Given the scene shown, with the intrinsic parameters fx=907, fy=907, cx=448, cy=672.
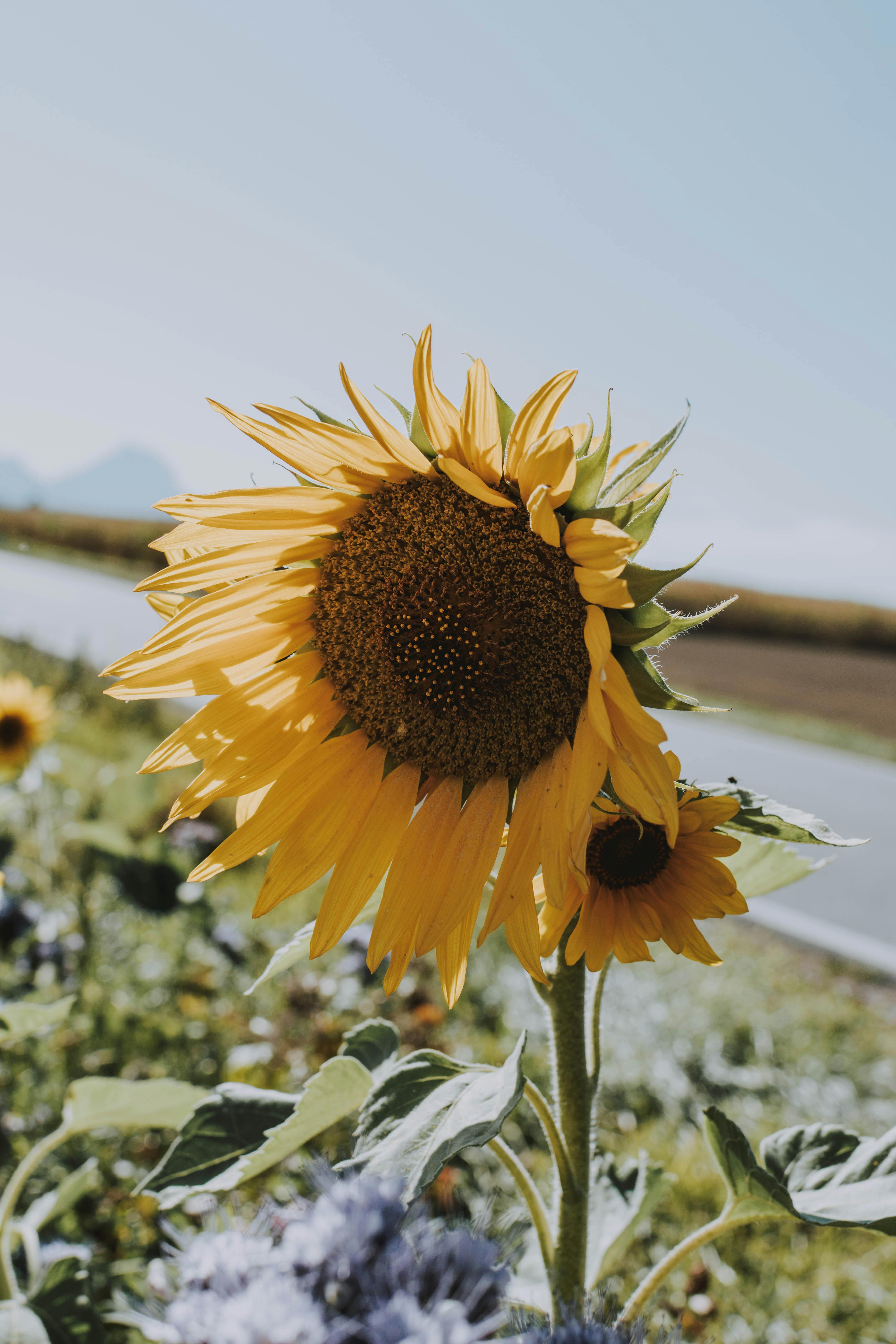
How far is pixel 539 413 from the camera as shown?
759 mm

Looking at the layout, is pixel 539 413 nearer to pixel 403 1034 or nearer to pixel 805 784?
pixel 403 1034

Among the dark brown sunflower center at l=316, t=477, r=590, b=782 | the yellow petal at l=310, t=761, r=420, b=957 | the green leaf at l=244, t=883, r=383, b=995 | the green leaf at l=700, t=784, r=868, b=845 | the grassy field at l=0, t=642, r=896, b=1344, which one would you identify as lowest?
the grassy field at l=0, t=642, r=896, b=1344

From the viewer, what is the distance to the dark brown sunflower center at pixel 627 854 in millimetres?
801

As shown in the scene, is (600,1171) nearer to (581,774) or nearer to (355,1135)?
(355,1135)

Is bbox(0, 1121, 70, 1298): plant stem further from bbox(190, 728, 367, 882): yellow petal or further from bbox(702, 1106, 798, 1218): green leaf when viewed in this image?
bbox(702, 1106, 798, 1218): green leaf

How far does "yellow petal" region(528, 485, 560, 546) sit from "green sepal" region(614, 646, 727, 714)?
11 cm

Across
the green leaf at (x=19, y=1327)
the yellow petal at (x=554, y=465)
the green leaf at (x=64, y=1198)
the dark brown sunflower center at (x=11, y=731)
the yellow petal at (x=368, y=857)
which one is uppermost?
the yellow petal at (x=554, y=465)

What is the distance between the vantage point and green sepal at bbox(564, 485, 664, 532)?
0.74 meters

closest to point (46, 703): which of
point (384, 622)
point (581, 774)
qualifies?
point (384, 622)

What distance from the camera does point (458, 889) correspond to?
89 centimetres

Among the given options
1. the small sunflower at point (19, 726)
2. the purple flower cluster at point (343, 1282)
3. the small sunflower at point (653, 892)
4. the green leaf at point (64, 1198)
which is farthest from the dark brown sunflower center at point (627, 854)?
the small sunflower at point (19, 726)

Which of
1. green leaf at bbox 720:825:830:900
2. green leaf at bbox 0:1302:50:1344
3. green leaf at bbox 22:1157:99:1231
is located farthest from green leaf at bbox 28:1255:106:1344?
green leaf at bbox 720:825:830:900

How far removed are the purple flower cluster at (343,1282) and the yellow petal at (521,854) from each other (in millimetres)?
253

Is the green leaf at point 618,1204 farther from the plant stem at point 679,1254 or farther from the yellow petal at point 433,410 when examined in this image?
the yellow petal at point 433,410
